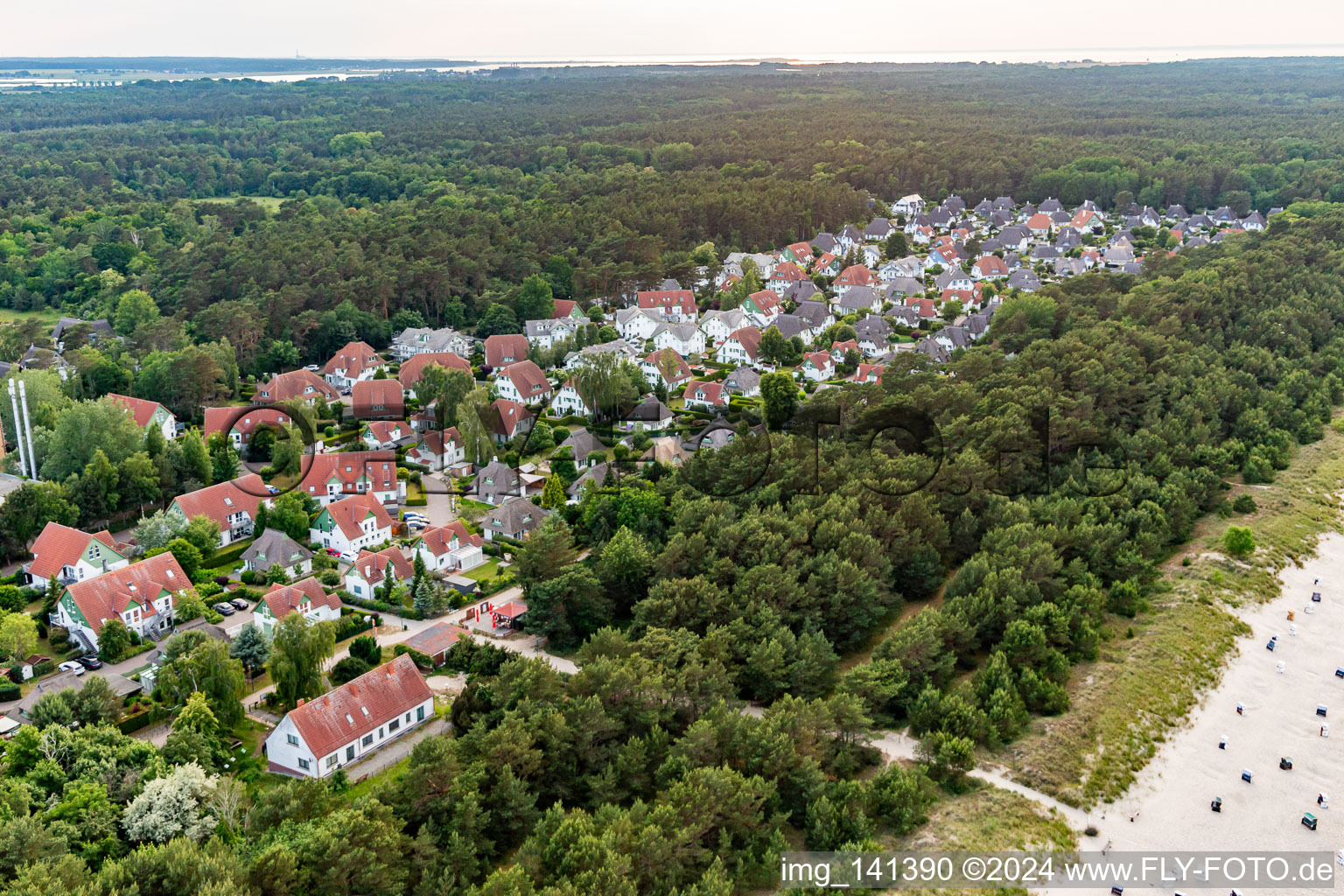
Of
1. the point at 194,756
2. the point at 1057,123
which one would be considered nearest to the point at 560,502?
the point at 194,756

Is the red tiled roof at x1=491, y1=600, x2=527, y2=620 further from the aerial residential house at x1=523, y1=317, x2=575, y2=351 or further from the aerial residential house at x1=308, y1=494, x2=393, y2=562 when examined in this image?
the aerial residential house at x1=523, y1=317, x2=575, y2=351

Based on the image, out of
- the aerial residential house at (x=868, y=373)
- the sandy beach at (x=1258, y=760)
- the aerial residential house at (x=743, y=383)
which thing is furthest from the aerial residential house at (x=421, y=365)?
the sandy beach at (x=1258, y=760)

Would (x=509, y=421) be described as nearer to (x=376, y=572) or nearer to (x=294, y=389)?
(x=294, y=389)

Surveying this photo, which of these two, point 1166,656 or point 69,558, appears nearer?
point 1166,656

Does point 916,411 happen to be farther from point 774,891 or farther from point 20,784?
point 20,784

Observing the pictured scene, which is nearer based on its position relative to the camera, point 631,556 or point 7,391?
point 631,556

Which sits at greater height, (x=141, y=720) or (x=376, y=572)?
(x=376, y=572)

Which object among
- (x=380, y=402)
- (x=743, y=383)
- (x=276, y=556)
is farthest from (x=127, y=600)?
(x=743, y=383)

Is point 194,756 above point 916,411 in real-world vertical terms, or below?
below
